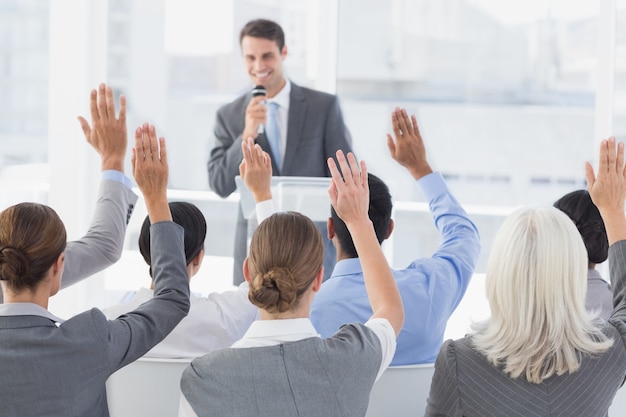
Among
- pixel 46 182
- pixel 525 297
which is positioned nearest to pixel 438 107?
pixel 46 182

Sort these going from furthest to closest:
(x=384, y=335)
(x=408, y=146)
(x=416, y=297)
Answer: (x=408, y=146), (x=416, y=297), (x=384, y=335)

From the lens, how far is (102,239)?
2.03 m

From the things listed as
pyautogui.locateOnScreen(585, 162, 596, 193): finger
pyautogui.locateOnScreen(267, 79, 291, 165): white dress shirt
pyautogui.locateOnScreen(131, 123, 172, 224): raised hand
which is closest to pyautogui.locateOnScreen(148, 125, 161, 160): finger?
pyautogui.locateOnScreen(131, 123, 172, 224): raised hand

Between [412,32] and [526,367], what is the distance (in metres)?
4.02

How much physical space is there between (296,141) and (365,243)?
207 cm

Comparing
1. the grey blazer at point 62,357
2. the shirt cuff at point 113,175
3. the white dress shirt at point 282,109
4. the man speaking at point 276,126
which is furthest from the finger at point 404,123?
the white dress shirt at point 282,109

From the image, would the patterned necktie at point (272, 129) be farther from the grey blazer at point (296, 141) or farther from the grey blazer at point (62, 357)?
the grey blazer at point (62, 357)

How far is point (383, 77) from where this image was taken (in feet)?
18.7

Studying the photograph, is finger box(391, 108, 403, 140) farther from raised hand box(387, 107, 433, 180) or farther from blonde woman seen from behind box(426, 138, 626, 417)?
blonde woman seen from behind box(426, 138, 626, 417)

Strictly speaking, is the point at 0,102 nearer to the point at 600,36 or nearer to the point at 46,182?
the point at 46,182

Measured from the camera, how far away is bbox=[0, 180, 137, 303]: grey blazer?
199 centimetres

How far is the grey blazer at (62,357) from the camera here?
1.51m

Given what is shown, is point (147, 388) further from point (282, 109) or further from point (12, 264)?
point (282, 109)

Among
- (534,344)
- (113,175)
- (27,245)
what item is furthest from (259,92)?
(534,344)
